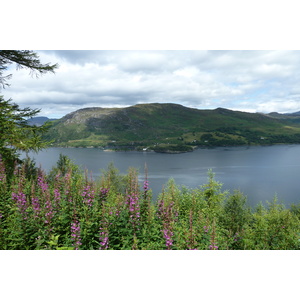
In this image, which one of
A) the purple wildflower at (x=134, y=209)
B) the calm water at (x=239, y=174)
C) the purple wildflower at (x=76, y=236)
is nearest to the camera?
the purple wildflower at (x=76, y=236)

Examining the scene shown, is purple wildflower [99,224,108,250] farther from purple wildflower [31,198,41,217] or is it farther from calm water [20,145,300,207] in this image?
calm water [20,145,300,207]

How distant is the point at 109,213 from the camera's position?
3.78 m

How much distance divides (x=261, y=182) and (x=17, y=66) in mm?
47926

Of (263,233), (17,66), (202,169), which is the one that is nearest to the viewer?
(263,233)

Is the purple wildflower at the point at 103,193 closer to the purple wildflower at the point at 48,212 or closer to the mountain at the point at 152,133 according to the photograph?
A: the purple wildflower at the point at 48,212

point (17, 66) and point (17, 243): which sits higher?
point (17, 66)

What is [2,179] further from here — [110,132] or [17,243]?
[110,132]

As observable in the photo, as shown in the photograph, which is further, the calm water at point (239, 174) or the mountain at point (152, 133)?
the mountain at point (152, 133)

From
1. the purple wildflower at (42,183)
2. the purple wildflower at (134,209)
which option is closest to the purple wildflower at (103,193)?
the purple wildflower at (134,209)

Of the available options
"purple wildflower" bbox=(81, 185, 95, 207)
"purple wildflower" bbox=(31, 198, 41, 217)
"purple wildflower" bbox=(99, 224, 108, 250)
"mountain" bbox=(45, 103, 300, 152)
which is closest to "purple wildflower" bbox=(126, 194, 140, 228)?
"purple wildflower" bbox=(99, 224, 108, 250)

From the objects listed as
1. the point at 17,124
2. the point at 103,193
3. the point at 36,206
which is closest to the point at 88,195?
the point at 103,193

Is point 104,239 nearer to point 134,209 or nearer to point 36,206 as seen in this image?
point 134,209

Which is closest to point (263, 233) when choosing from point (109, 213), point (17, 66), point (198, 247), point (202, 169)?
point (198, 247)

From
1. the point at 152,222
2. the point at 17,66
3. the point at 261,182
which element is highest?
the point at 17,66
